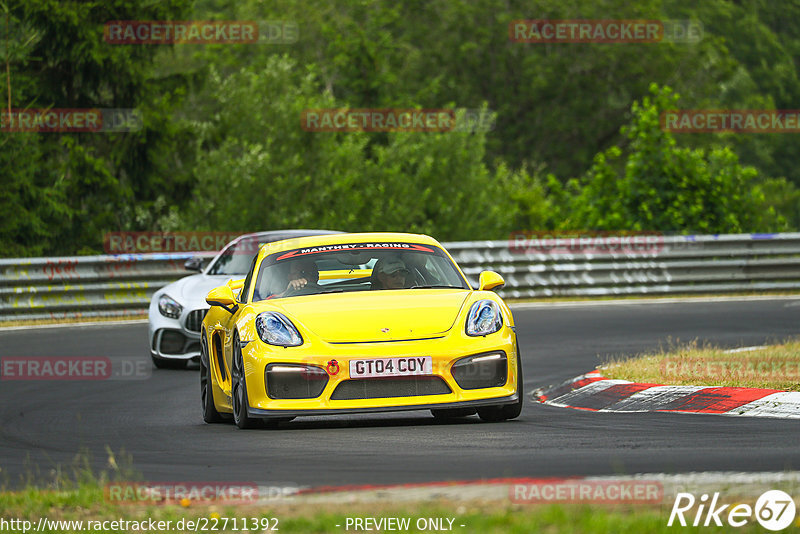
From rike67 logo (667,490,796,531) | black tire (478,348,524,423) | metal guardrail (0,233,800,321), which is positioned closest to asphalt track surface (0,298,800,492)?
black tire (478,348,524,423)

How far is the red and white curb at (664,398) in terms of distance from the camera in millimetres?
9430

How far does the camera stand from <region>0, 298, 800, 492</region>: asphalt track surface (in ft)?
22.3

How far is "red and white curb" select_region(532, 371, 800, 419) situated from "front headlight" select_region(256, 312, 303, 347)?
2653 millimetres

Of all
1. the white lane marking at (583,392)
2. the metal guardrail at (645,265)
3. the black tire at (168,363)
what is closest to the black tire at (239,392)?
the white lane marking at (583,392)

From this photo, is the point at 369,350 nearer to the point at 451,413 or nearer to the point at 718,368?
the point at 451,413

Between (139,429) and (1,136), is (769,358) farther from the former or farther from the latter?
(1,136)

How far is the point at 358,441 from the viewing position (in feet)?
27.0

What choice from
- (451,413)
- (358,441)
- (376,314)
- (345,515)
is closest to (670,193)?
(451,413)

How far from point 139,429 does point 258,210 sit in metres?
26.0

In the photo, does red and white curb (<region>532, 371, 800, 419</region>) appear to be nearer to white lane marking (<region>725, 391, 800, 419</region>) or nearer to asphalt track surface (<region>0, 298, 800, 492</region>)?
white lane marking (<region>725, 391, 800, 419</region>)

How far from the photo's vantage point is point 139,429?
382 inches

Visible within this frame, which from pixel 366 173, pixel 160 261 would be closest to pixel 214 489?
pixel 160 261

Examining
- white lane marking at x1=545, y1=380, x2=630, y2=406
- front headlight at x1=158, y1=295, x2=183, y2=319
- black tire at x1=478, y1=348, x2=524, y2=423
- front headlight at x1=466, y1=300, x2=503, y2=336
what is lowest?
white lane marking at x1=545, y1=380, x2=630, y2=406

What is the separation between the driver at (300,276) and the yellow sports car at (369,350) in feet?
0.03
